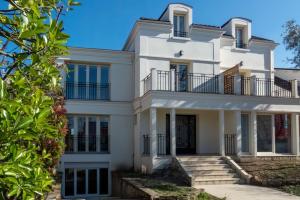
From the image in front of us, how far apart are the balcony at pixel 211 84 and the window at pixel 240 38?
2.98 m

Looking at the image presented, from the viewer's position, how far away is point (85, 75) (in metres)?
21.6

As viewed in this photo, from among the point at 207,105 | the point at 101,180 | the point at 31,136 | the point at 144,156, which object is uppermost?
the point at 207,105

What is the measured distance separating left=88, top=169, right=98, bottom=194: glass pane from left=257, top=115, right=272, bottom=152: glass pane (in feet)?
30.0

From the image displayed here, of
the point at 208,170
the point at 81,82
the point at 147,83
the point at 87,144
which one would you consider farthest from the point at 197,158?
the point at 81,82

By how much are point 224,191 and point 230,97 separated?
6.42 meters

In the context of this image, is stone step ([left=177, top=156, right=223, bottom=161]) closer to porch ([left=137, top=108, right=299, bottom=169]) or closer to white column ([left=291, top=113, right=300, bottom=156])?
porch ([left=137, top=108, right=299, bottom=169])

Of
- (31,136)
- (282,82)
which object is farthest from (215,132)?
(31,136)

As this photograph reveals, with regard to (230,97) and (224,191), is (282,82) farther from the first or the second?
(224,191)

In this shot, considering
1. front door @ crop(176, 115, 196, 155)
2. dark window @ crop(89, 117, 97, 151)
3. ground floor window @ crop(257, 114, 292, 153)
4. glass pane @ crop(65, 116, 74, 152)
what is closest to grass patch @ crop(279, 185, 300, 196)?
ground floor window @ crop(257, 114, 292, 153)

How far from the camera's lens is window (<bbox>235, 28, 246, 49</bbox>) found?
23797mm

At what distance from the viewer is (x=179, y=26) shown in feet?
72.5

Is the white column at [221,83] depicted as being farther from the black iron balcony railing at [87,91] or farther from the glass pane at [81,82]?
the glass pane at [81,82]

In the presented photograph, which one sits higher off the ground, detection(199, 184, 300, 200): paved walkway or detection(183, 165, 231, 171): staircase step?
detection(183, 165, 231, 171): staircase step

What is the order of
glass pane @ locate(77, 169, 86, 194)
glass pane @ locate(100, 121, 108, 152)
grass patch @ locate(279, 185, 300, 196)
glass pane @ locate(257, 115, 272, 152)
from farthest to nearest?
glass pane @ locate(100, 121, 108, 152) → glass pane @ locate(257, 115, 272, 152) → glass pane @ locate(77, 169, 86, 194) → grass patch @ locate(279, 185, 300, 196)
